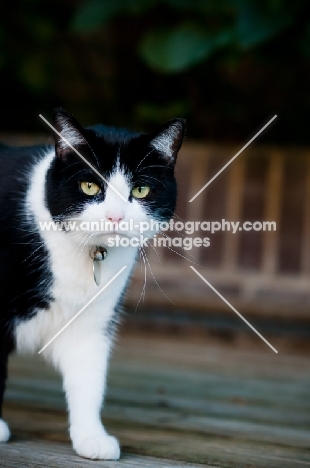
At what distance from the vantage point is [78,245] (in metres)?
1.27

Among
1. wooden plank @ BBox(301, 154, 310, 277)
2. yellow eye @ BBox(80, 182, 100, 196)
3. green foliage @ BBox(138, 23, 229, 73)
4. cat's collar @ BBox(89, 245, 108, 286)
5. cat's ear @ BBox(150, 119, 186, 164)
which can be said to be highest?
green foliage @ BBox(138, 23, 229, 73)

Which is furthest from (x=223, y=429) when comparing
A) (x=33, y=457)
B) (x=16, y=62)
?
(x=16, y=62)

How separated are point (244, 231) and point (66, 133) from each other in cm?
180

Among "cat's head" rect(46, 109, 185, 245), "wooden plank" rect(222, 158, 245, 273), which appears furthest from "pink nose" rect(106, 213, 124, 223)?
"wooden plank" rect(222, 158, 245, 273)

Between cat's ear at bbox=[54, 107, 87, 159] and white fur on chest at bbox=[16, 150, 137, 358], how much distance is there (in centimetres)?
11

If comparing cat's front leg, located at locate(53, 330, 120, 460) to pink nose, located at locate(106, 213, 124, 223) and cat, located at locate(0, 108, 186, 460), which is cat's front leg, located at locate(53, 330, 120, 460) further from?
pink nose, located at locate(106, 213, 124, 223)

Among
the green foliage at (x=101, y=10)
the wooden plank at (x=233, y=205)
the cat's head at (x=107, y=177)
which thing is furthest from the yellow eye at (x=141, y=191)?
the wooden plank at (x=233, y=205)

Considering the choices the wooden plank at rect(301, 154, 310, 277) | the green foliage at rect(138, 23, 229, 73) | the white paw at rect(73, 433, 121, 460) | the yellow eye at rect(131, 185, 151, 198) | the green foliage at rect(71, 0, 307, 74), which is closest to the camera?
the white paw at rect(73, 433, 121, 460)

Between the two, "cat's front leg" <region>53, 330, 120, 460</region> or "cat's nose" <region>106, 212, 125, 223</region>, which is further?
"cat's front leg" <region>53, 330, 120, 460</region>

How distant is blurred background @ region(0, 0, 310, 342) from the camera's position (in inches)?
102

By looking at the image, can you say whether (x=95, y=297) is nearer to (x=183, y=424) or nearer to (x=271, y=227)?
(x=183, y=424)

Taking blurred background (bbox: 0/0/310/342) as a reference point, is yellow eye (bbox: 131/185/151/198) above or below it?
below

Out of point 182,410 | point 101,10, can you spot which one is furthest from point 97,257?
point 101,10

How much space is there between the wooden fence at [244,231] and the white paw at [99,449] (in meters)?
1.62
